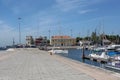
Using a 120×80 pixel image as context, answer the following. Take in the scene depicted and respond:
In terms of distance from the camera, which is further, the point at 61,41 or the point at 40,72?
the point at 61,41

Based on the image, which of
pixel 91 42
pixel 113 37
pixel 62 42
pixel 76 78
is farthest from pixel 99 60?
pixel 62 42

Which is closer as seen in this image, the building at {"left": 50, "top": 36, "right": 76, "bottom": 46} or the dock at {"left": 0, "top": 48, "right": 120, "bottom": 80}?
the dock at {"left": 0, "top": 48, "right": 120, "bottom": 80}

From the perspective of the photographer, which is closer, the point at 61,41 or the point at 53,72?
the point at 53,72

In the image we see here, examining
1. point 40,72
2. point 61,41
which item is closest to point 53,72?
point 40,72

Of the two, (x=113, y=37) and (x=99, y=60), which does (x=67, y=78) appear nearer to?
(x=99, y=60)

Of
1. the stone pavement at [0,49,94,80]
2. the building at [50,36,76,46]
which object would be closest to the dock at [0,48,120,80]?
the stone pavement at [0,49,94,80]

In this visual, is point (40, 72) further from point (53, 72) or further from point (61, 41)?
point (61, 41)

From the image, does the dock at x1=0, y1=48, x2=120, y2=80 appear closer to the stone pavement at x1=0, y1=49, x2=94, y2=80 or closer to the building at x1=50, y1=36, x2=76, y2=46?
the stone pavement at x1=0, y1=49, x2=94, y2=80

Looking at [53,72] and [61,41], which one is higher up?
[61,41]

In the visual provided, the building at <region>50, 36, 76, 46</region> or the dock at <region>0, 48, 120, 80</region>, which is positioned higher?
the building at <region>50, 36, 76, 46</region>

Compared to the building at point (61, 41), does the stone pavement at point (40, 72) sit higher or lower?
lower

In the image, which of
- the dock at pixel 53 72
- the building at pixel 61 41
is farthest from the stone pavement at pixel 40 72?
the building at pixel 61 41

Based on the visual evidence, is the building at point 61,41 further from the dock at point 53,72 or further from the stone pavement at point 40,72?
the dock at point 53,72

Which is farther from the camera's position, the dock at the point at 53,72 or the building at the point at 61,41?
the building at the point at 61,41
